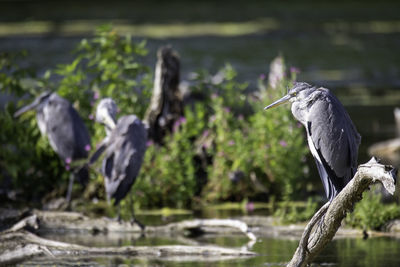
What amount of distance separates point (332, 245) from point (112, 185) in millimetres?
2000

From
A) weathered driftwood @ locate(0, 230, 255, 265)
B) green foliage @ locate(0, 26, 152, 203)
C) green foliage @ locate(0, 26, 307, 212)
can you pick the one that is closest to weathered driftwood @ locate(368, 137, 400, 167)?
green foliage @ locate(0, 26, 307, 212)

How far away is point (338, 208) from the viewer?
564cm

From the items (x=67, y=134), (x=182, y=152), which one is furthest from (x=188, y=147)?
(x=67, y=134)

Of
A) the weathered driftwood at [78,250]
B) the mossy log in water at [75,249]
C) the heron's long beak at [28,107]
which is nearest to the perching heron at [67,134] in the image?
the heron's long beak at [28,107]

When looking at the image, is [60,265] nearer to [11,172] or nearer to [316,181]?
[11,172]

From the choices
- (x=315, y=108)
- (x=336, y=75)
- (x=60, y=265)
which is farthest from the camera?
(x=336, y=75)

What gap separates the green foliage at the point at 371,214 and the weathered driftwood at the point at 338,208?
9.40ft

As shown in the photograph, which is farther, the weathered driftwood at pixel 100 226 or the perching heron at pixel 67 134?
the perching heron at pixel 67 134

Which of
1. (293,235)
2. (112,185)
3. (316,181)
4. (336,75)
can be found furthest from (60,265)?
(336,75)

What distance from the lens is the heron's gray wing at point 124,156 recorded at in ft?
28.7

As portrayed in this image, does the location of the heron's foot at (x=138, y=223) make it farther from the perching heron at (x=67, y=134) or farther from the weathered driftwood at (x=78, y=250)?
the perching heron at (x=67, y=134)

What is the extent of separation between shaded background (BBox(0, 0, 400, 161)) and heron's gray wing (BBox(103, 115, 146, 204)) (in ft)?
17.2

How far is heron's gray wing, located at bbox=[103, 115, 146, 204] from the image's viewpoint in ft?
28.7

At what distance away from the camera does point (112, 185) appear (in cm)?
877
